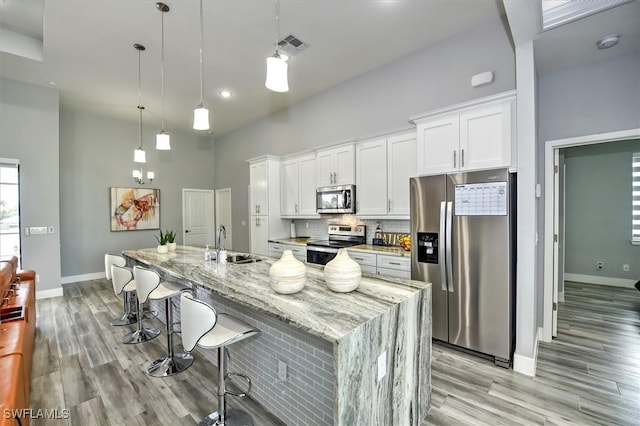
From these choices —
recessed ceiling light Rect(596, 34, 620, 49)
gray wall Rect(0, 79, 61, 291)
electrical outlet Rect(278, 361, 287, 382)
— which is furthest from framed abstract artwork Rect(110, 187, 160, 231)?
recessed ceiling light Rect(596, 34, 620, 49)

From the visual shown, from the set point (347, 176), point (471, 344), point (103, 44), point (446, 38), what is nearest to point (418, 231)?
point (471, 344)

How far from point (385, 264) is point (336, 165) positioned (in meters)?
1.77

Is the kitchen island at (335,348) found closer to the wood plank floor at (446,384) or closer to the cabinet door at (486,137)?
the wood plank floor at (446,384)

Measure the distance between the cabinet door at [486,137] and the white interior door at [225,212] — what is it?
234 inches

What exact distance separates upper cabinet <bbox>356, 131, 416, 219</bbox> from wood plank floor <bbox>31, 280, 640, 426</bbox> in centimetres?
179

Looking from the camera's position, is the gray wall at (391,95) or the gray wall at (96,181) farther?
the gray wall at (96,181)

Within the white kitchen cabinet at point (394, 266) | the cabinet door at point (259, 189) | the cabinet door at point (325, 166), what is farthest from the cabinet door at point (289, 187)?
the white kitchen cabinet at point (394, 266)

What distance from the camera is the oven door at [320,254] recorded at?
400 cm

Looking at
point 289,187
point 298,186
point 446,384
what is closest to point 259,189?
point 289,187

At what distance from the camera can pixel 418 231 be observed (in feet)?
10.1

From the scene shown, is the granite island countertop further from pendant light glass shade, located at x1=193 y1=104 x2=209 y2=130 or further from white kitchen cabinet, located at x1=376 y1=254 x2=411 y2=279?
pendant light glass shade, located at x1=193 y1=104 x2=209 y2=130

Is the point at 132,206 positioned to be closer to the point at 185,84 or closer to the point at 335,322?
the point at 185,84

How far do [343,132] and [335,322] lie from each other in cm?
391

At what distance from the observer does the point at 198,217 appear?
7.65 meters
